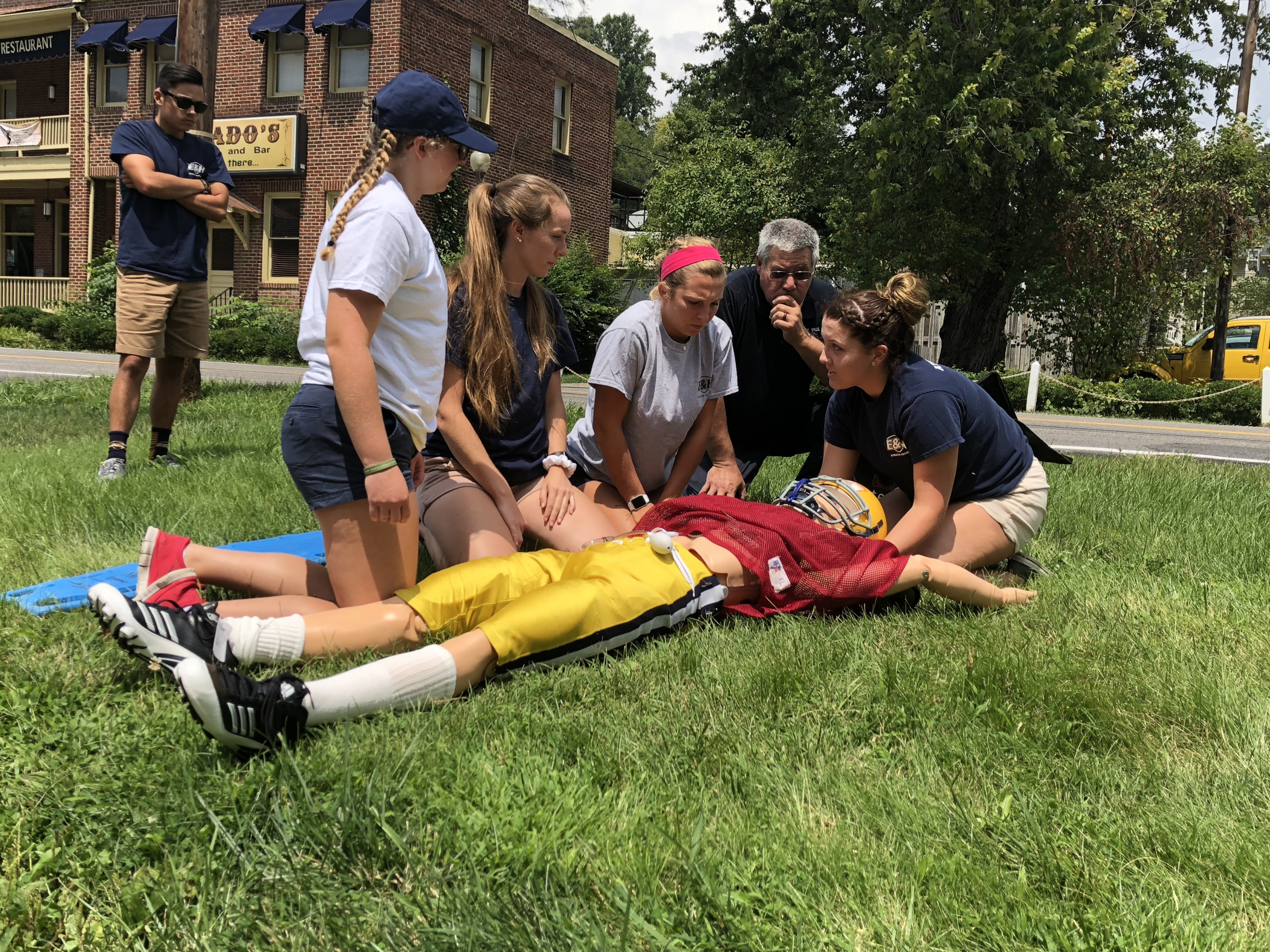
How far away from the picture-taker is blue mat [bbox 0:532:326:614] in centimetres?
343

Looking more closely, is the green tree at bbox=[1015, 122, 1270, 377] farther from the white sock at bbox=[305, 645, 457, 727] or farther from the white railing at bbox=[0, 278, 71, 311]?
the white railing at bbox=[0, 278, 71, 311]

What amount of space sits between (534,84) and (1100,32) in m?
14.1

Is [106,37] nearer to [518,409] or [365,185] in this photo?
[518,409]

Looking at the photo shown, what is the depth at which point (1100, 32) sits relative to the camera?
63.4 feet

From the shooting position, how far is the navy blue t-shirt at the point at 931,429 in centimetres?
395

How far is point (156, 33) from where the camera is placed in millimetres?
25328

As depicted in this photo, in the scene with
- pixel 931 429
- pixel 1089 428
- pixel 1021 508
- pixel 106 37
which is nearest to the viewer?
pixel 931 429

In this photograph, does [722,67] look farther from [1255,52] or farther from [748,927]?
[748,927]

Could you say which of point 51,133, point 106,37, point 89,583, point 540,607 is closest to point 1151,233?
point 540,607

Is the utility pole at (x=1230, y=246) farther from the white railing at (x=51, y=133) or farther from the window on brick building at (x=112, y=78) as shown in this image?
the white railing at (x=51, y=133)

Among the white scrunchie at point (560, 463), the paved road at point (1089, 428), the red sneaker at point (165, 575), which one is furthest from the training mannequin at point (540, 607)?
the paved road at point (1089, 428)

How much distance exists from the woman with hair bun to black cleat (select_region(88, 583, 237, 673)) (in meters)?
2.49

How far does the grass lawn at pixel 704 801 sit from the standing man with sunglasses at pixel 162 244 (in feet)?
11.1

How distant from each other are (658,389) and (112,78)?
28.3 metres
